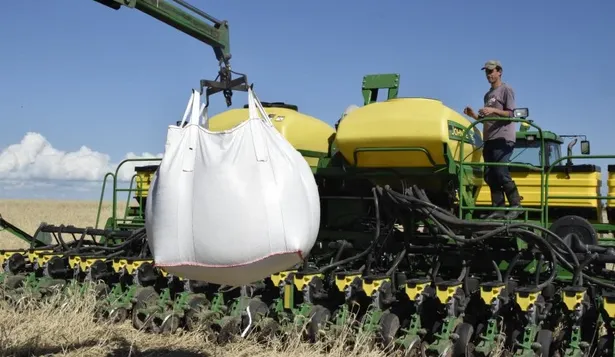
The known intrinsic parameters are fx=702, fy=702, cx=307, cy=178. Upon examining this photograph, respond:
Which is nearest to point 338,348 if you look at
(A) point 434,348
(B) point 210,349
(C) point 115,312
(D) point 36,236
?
(A) point 434,348

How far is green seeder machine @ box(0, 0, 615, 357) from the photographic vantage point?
19.8 feet

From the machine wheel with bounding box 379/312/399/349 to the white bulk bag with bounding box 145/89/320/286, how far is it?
2.52 metres

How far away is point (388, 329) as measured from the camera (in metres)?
6.24

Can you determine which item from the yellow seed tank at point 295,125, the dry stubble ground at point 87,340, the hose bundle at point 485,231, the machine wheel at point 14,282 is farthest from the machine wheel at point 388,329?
the machine wheel at point 14,282

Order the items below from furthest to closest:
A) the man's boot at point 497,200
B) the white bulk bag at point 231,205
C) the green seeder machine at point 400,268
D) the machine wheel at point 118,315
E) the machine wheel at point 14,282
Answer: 1. the machine wheel at point 14,282
2. the machine wheel at point 118,315
3. the man's boot at point 497,200
4. the green seeder machine at point 400,268
5. the white bulk bag at point 231,205

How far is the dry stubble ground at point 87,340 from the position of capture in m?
6.14

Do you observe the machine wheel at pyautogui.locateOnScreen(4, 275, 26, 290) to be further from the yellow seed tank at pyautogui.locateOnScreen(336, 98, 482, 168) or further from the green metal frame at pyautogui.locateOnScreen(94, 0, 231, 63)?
the yellow seed tank at pyautogui.locateOnScreen(336, 98, 482, 168)

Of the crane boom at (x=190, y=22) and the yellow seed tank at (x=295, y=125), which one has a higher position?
the crane boom at (x=190, y=22)

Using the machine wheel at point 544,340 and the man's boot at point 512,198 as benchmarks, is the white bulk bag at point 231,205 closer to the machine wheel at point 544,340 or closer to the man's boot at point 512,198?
the machine wheel at point 544,340

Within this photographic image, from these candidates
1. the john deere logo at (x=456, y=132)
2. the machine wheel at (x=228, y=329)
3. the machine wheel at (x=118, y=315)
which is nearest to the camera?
the machine wheel at (x=228, y=329)

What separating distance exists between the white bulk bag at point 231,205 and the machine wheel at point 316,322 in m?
2.59

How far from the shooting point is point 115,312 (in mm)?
7574

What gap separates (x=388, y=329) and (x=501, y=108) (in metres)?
2.66

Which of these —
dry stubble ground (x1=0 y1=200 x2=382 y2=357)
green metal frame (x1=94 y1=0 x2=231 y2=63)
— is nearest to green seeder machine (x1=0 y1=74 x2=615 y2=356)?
dry stubble ground (x1=0 y1=200 x2=382 y2=357)
